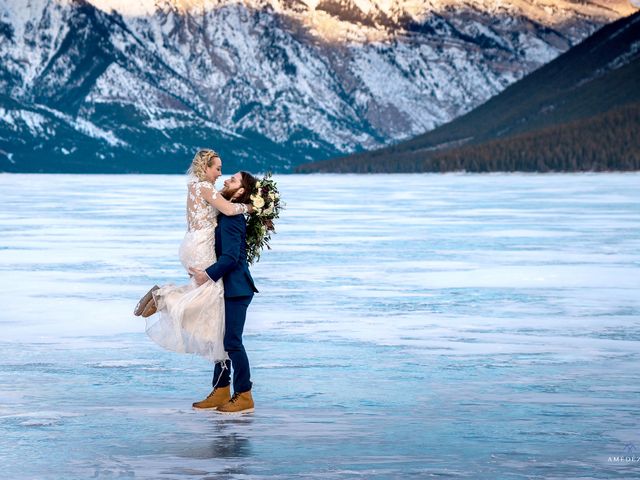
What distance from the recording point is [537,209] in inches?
2717

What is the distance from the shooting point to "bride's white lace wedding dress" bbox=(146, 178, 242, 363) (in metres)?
13.1

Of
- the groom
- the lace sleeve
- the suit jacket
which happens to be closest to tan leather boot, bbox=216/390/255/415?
the groom

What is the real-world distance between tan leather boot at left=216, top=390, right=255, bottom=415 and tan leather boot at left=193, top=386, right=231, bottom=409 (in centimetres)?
8

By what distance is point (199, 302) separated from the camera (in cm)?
1310

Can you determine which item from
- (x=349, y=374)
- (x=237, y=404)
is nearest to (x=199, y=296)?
(x=237, y=404)

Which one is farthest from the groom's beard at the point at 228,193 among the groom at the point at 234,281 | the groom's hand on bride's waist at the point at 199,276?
the groom's hand on bride's waist at the point at 199,276

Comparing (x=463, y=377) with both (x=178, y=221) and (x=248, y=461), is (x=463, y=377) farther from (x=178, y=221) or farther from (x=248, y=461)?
(x=178, y=221)

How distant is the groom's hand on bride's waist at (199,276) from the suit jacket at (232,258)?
0.15 meters

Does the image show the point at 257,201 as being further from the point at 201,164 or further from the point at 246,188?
the point at 201,164

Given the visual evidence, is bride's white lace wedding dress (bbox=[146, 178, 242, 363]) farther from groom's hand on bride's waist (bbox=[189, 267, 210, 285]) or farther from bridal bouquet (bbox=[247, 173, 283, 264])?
bridal bouquet (bbox=[247, 173, 283, 264])

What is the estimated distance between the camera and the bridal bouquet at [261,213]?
1315 centimetres

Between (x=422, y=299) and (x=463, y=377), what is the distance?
8797mm

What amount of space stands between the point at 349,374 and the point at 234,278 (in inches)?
124

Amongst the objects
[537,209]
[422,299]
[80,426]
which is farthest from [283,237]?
[80,426]
